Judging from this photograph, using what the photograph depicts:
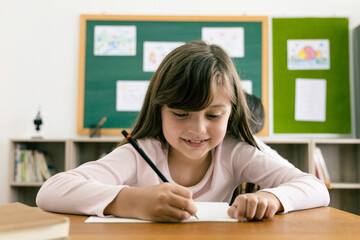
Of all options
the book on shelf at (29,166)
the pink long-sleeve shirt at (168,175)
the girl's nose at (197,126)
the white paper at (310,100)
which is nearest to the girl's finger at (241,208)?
the pink long-sleeve shirt at (168,175)

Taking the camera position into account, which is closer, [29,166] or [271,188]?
[271,188]

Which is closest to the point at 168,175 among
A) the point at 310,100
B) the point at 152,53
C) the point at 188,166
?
the point at 188,166

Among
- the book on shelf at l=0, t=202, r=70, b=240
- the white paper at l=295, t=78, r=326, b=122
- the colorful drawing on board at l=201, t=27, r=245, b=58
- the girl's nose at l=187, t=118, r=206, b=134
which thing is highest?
the colorful drawing on board at l=201, t=27, r=245, b=58

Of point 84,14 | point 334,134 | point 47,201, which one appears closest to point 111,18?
point 84,14

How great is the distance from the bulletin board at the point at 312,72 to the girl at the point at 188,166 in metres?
2.07

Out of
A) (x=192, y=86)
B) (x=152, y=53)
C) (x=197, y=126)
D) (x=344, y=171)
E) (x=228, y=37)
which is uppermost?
(x=228, y=37)

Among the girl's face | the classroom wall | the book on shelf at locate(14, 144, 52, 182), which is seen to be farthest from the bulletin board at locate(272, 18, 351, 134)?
the girl's face

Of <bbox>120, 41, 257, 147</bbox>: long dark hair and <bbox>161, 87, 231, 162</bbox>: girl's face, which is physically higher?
<bbox>120, 41, 257, 147</bbox>: long dark hair

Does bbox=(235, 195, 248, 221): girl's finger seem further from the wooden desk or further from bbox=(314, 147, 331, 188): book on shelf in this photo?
bbox=(314, 147, 331, 188): book on shelf

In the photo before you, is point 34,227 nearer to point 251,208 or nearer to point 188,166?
point 251,208

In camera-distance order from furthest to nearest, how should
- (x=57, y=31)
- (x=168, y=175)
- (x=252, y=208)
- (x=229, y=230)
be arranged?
(x=57, y=31), (x=168, y=175), (x=252, y=208), (x=229, y=230)

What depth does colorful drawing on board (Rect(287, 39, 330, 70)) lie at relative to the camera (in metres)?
3.11

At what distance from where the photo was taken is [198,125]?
93 cm

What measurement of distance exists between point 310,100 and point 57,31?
2203mm
